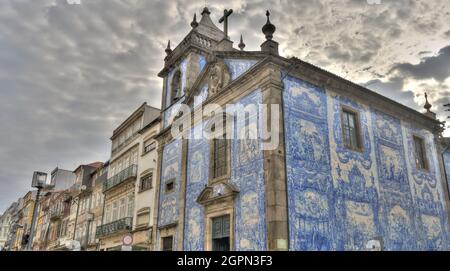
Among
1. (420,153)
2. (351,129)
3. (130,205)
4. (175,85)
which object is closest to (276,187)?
(351,129)

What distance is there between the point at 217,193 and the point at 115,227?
10.4m

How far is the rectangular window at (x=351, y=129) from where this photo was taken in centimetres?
1451

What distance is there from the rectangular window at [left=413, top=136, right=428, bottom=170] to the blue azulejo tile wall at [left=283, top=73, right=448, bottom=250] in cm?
34

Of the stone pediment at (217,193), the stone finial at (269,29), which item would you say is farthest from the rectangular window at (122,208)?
the stone finial at (269,29)

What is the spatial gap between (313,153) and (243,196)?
268 cm

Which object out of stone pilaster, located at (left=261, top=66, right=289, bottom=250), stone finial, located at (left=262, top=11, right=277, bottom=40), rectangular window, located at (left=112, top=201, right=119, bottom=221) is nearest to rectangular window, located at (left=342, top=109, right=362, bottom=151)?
stone pilaster, located at (left=261, top=66, right=289, bottom=250)

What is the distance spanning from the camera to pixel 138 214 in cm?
2005

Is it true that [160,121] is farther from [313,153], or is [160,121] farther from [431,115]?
[431,115]

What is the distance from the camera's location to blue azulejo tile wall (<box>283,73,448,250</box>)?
477 inches

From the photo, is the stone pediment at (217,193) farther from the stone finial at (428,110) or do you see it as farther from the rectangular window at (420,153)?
the stone finial at (428,110)

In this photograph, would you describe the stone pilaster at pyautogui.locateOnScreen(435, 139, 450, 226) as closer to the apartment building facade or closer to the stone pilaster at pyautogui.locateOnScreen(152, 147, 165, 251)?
the stone pilaster at pyautogui.locateOnScreen(152, 147, 165, 251)

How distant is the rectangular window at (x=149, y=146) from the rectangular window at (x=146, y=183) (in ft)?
4.68
